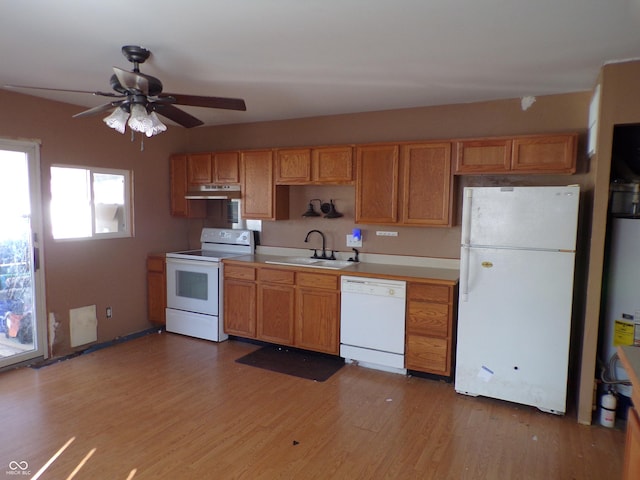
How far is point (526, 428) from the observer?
2826 millimetres

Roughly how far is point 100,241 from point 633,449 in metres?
4.45

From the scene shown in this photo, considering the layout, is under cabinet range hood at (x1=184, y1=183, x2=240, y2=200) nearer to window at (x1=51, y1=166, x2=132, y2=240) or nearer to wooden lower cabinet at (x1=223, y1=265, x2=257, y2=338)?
window at (x1=51, y1=166, x2=132, y2=240)

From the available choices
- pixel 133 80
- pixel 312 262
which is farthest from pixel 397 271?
pixel 133 80

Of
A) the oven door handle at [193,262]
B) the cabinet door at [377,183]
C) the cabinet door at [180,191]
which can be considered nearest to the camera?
the cabinet door at [377,183]

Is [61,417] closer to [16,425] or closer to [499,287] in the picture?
[16,425]

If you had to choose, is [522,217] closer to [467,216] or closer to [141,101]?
[467,216]

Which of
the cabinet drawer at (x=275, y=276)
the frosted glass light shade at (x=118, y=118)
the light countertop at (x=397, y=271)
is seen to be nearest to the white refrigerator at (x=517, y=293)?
the light countertop at (x=397, y=271)

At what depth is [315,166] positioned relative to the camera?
4160 mm

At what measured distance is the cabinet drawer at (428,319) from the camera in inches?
133

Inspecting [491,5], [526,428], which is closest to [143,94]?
[491,5]

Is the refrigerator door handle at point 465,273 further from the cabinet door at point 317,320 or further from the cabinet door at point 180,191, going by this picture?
the cabinet door at point 180,191

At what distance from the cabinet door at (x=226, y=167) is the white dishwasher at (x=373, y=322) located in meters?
1.80

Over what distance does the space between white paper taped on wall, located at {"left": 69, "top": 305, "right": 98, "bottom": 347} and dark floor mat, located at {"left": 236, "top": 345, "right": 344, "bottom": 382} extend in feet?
5.10

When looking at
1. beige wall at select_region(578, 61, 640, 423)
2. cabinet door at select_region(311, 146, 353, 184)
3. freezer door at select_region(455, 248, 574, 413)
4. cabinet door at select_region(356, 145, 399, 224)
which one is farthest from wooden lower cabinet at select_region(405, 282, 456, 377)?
cabinet door at select_region(311, 146, 353, 184)
